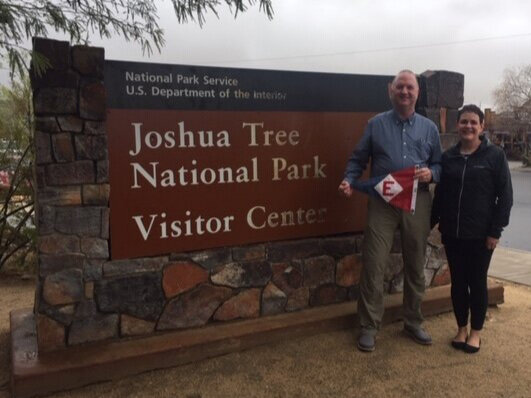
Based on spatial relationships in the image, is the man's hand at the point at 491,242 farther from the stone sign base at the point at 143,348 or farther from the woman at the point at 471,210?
the stone sign base at the point at 143,348

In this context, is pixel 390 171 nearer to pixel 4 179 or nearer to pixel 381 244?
pixel 381 244

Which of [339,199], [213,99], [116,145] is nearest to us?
[116,145]

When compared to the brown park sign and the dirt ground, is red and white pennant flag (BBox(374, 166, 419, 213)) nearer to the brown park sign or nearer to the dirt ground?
the brown park sign

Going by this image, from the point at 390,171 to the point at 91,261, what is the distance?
1.91m

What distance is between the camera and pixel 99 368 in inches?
110

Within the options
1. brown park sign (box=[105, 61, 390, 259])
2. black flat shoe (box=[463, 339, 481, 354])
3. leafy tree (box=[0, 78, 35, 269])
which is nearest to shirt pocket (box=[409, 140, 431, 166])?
brown park sign (box=[105, 61, 390, 259])

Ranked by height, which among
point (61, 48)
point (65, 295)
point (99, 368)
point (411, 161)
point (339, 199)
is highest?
point (61, 48)

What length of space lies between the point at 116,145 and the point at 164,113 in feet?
1.12

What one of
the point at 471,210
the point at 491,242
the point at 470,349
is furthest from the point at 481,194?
the point at 470,349

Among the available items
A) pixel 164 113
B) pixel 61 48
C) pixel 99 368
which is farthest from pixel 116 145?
pixel 99 368

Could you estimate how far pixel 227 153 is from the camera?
3.22 meters

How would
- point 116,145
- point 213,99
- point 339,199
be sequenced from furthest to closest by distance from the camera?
point 339,199, point 213,99, point 116,145

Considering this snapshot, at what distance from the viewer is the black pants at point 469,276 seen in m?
3.19

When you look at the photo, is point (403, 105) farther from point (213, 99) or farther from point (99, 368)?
point (99, 368)
